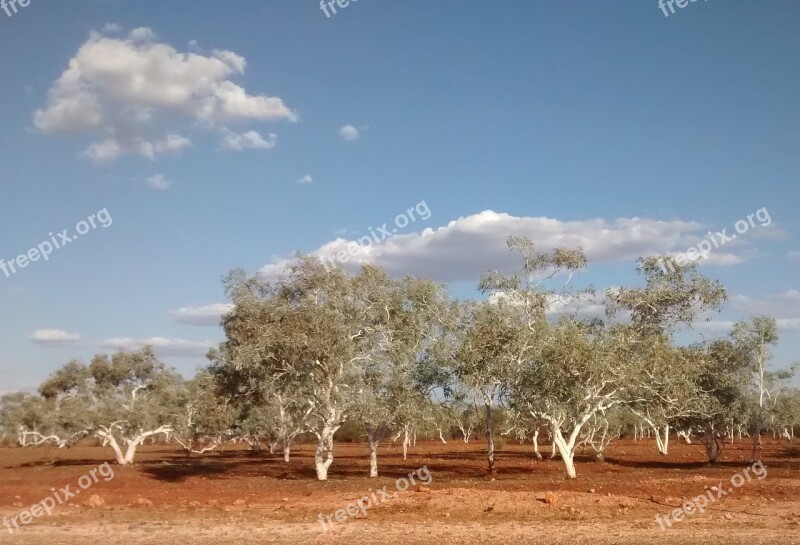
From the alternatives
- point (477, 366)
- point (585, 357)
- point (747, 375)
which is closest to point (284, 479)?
point (477, 366)

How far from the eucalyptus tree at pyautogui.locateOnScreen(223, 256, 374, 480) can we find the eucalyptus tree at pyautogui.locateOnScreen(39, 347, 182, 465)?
77.0 ft

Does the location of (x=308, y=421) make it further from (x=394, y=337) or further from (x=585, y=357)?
(x=585, y=357)

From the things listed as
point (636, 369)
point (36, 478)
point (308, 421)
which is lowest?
point (36, 478)

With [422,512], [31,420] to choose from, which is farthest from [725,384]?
[31,420]

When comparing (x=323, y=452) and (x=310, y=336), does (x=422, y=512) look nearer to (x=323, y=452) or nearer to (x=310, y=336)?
(x=310, y=336)

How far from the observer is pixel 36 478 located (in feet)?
137

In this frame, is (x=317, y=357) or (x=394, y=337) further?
(x=394, y=337)

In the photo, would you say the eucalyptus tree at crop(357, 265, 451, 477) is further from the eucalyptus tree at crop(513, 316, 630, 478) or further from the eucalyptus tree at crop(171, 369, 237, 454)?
the eucalyptus tree at crop(171, 369, 237, 454)

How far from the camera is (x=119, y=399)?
59.5 meters

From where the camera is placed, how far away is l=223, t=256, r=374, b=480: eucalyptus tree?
3528 cm

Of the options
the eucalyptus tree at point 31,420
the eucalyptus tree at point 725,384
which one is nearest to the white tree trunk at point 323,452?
the eucalyptus tree at point 725,384

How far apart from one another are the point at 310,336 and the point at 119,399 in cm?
3181

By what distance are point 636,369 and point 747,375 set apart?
18.8 metres

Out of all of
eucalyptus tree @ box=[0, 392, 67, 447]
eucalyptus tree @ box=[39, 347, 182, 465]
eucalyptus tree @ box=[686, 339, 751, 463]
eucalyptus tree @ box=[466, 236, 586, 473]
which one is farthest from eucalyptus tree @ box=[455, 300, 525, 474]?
eucalyptus tree @ box=[0, 392, 67, 447]
